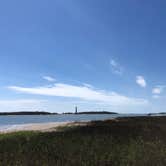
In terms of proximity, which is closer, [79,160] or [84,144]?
[79,160]

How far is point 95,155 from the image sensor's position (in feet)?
47.3

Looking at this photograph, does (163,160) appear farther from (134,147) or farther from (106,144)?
(106,144)

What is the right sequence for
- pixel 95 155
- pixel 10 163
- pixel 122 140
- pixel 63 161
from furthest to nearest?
Result: pixel 122 140 → pixel 95 155 → pixel 63 161 → pixel 10 163

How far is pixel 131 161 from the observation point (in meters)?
13.4

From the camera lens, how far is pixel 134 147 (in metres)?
17.3

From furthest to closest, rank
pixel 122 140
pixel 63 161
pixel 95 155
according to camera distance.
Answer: pixel 122 140
pixel 95 155
pixel 63 161

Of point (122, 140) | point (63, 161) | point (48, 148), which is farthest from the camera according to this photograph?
point (122, 140)

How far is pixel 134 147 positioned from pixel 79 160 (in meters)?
5.25

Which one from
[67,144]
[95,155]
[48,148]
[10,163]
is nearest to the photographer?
[10,163]

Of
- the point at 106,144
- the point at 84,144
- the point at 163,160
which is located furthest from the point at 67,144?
the point at 163,160

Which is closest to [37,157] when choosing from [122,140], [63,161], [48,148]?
[63,161]

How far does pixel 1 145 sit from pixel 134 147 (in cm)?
839

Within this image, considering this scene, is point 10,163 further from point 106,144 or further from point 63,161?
point 106,144

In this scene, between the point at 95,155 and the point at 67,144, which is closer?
the point at 95,155
